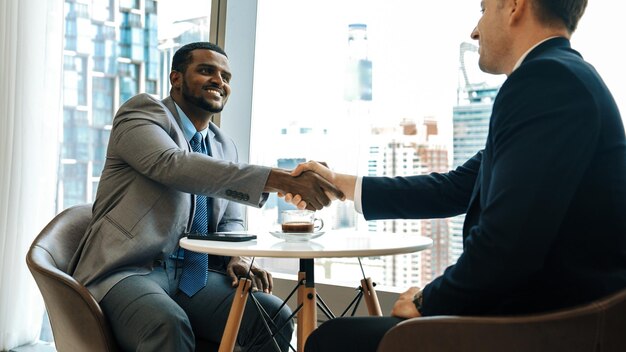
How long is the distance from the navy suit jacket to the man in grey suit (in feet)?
2.96

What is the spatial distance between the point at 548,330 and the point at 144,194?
1461 millimetres

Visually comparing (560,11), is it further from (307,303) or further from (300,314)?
(300,314)

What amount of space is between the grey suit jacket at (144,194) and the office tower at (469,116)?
1057 millimetres

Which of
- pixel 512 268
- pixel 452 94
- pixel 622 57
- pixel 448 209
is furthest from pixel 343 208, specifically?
pixel 512 268

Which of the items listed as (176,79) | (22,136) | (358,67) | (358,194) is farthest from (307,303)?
(22,136)

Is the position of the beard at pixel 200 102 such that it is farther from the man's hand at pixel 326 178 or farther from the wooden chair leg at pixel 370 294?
the wooden chair leg at pixel 370 294

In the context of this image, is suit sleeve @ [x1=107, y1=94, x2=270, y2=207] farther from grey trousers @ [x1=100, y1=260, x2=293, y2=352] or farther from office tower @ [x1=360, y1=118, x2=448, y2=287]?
office tower @ [x1=360, y1=118, x2=448, y2=287]

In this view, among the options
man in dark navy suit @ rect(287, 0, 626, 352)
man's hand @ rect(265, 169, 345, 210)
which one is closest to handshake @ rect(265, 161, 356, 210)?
man's hand @ rect(265, 169, 345, 210)

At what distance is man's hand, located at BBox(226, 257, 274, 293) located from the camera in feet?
8.48

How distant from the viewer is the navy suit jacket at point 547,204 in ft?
4.49

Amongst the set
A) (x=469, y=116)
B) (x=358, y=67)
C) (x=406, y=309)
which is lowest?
(x=406, y=309)

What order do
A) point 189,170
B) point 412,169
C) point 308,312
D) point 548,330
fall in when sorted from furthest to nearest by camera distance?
point 412,169 < point 189,170 < point 308,312 < point 548,330

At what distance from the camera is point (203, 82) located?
2.70 m

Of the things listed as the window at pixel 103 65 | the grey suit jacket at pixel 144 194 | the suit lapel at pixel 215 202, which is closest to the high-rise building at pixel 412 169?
the suit lapel at pixel 215 202
